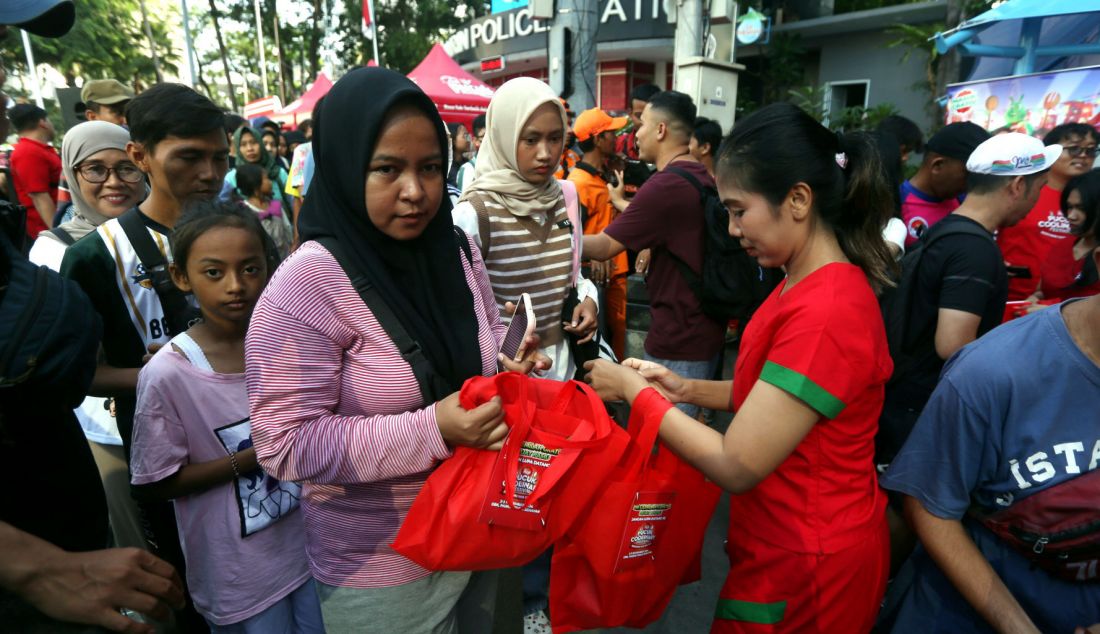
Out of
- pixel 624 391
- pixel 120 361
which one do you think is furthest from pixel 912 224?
pixel 120 361

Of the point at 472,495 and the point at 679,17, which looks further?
Result: the point at 679,17

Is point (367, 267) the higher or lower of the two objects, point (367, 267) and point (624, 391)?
the higher

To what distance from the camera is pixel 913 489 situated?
5.05ft

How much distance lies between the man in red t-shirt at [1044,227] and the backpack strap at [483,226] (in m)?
3.46

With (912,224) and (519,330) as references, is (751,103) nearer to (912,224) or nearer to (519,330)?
(912,224)

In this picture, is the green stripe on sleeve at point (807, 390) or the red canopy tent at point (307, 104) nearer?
the green stripe on sleeve at point (807, 390)

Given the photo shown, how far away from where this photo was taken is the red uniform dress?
1354 millimetres

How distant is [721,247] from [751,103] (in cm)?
1371

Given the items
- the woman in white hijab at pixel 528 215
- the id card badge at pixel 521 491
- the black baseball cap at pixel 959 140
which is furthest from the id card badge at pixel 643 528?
the black baseball cap at pixel 959 140

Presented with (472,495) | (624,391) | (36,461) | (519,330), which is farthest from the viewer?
(519,330)

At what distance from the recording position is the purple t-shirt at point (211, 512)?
1678 millimetres

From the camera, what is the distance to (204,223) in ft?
6.04

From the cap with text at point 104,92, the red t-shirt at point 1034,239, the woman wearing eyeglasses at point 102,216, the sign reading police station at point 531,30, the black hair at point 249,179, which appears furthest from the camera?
the sign reading police station at point 531,30

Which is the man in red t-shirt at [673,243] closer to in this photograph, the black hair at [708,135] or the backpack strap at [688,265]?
the backpack strap at [688,265]
